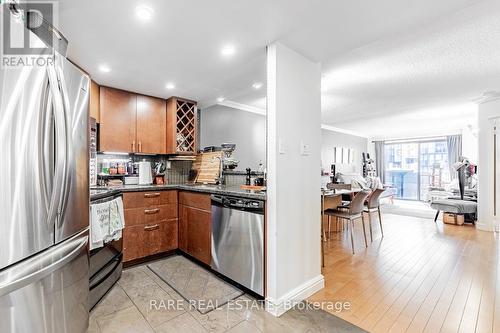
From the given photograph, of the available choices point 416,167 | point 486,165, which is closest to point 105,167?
point 486,165

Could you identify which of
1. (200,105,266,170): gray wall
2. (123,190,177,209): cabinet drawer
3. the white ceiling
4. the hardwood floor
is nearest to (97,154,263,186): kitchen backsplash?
(200,105,266,170): gray wall

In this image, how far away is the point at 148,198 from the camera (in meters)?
2.75

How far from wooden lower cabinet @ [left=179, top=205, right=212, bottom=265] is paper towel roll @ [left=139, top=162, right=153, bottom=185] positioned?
734 millimetres

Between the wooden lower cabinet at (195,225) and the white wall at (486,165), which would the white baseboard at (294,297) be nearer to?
the wooden lower cabinet at (195,225)

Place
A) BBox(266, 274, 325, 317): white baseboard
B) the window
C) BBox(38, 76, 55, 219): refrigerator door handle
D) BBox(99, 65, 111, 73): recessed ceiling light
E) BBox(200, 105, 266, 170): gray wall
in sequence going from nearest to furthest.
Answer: BBox(38, 76, 55, 219): refrigerator door handle → BBox(266, 274, 325, 317): white baseboard → BBox(99, 65, 111, 73): recessed ceiling light → BBox(200, 105, 266, 170): gray wall → the window

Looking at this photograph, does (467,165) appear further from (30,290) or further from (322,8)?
(30,290)

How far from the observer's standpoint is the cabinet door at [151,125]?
3.19m

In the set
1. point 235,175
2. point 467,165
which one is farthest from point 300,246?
point 467,165

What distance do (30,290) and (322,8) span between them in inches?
85.8

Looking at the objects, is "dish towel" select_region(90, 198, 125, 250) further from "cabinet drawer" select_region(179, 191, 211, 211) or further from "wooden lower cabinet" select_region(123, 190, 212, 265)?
"cabinet drawer" select_region(179, 191, 211, 211)

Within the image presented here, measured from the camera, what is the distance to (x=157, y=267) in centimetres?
266

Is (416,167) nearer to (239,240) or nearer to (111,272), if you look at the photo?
(239,240)

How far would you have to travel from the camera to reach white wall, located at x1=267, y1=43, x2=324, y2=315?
188cm

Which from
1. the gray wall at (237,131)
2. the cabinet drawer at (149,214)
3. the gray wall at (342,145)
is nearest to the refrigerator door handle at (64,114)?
the cabinet drawer at (149,214)
